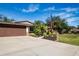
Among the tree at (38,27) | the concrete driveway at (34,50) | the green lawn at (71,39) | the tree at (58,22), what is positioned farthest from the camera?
the tree at (38,27)

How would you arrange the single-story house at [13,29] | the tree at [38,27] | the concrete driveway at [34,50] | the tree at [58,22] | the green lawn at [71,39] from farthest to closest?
the single-story house at [13,29] → the tree at [38,27] → the green lawn at [71,39] → the tree at [58,22] → the concrete driveway at [34,50]

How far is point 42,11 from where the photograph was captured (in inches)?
354

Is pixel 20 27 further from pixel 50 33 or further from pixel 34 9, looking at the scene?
pixel 34 9

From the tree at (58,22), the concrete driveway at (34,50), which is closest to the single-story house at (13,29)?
the concrete driveway at (34,50)

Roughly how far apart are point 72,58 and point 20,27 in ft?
19.8

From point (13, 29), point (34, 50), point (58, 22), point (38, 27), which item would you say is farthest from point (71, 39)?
point (13, 29)

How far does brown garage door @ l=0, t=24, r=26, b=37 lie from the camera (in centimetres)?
1181

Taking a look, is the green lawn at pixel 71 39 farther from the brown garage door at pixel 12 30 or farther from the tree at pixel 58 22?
the brown garage door at pixel 12 30

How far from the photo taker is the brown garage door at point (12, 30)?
11.8 metres

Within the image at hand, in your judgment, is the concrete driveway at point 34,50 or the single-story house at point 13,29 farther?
the single-story house at point 13,29

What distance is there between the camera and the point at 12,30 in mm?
12258

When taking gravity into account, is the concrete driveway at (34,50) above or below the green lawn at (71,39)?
below

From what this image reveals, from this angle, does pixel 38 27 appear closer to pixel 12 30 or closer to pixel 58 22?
pixel 58 22

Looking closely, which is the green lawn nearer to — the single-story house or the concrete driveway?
the concrete driveway
